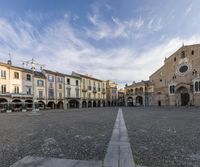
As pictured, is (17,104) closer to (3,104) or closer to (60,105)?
(3,104)

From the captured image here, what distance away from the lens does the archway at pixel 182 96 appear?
136 feet

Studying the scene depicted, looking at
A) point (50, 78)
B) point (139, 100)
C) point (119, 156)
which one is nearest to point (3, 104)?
point (50, 78)

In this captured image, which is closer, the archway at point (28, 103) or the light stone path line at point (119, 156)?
the light stone path line at point (119, 156)

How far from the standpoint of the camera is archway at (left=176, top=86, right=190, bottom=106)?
136 ft

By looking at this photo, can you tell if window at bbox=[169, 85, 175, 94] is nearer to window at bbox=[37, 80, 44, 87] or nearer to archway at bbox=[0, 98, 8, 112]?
window at bbox=[37, 80, 44, 87]

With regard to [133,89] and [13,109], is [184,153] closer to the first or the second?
[13,109]

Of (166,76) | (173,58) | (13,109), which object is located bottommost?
(13,109)

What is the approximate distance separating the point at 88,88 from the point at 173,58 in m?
28.1

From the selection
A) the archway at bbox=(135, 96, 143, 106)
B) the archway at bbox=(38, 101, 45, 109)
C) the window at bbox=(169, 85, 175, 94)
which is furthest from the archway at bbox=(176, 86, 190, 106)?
the archway at bbox=(38, 101, 45, 109)

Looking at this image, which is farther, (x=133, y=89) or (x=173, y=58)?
(x=133, y=89)

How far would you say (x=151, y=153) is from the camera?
14.3 feet

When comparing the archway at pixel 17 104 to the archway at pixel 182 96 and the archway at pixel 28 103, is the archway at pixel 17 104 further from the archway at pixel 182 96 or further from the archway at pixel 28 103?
the archway at pixel 182 96

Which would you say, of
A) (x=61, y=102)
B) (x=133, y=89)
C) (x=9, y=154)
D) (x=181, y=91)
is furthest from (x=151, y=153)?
(x=133, y=89)

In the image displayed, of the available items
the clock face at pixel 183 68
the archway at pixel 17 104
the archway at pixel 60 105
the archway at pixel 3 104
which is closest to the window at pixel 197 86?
the clock face at pixel 183 68
